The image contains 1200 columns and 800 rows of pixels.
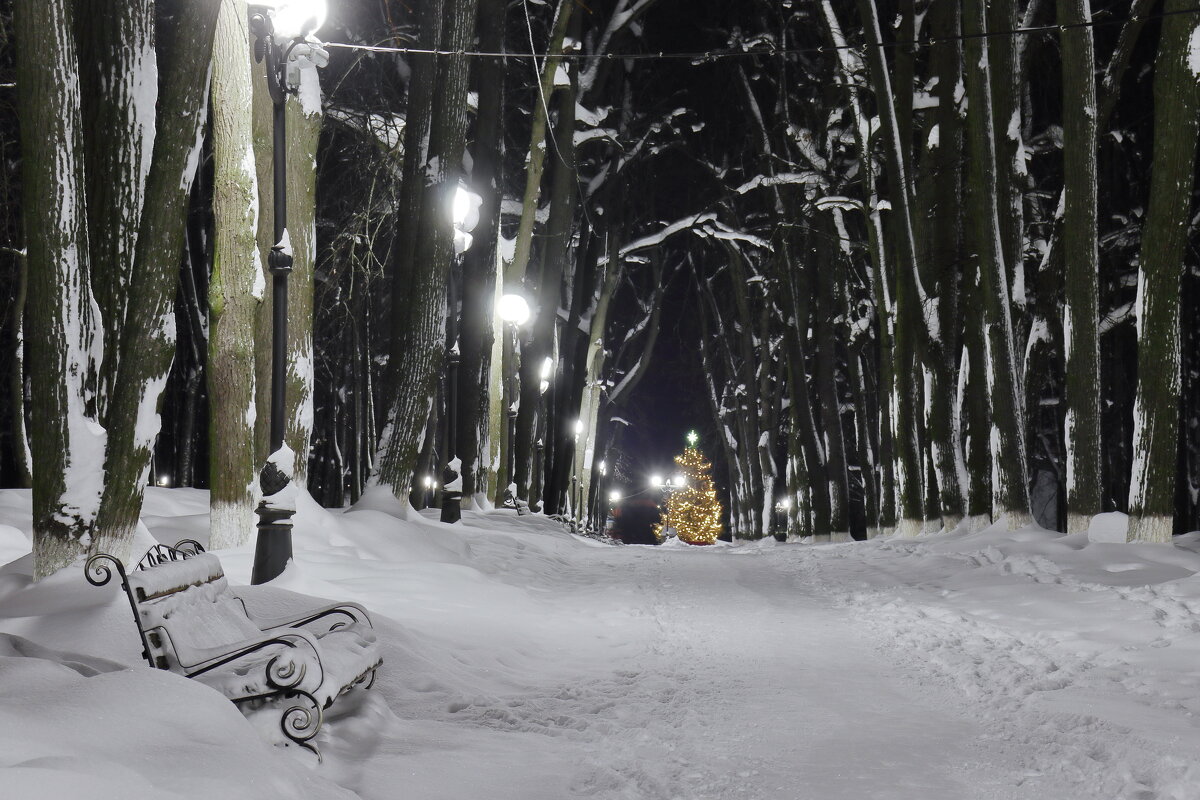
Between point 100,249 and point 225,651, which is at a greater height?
point 100,249

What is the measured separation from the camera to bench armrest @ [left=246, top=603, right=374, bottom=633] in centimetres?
592

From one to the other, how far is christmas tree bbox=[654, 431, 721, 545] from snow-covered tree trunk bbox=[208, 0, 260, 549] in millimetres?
50072

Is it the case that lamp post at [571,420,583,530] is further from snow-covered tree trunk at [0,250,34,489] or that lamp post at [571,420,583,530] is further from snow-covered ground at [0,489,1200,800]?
snow-covered ground at [0,489,1200,800]

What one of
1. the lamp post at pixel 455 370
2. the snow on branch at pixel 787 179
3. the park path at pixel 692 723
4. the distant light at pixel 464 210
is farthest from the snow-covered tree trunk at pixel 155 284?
the snow on branch at pixel 787 179

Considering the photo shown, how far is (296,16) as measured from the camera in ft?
28.5

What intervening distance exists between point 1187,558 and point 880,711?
6010 mm

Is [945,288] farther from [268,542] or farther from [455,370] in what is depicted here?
[268,542]

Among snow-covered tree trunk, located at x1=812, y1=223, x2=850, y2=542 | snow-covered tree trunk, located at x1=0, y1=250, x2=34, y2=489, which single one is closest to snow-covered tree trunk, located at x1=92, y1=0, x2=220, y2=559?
snow-covered tree trunk, located at x1=0, y1=250, x2=34, y2=489

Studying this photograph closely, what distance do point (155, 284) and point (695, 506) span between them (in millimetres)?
57134

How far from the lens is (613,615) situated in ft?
31.4

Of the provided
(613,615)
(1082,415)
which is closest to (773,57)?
(1082,415)

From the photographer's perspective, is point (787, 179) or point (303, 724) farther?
point (787, 179)

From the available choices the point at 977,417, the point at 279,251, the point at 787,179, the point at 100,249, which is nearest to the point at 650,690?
the point at 100,249

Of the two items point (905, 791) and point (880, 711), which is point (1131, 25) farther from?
point (905, 791)
